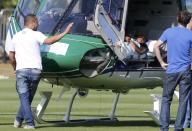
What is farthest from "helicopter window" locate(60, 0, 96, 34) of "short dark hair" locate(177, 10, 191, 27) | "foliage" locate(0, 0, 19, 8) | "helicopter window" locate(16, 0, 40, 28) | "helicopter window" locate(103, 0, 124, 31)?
"foliage" locate(0, 0, 19, 8)

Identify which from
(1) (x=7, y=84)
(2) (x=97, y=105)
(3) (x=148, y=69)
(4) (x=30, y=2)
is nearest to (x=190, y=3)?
(3) (x=148, y=69)

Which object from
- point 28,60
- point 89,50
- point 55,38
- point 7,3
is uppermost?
point 55,38

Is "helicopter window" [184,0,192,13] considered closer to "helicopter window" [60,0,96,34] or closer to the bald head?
"helicopter window" [60,0,96,34]

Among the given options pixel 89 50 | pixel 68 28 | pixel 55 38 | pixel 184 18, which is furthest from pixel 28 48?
pixel 184 18

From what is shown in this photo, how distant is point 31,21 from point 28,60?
62 centimetres

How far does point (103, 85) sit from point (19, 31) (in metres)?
1.67

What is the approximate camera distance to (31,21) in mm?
15555

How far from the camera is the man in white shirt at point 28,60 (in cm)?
1555

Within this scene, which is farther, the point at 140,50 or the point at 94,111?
the point at 94,111

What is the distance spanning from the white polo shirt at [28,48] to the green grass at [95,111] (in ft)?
3.49

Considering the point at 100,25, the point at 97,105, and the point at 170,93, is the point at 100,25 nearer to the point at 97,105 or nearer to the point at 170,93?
the point at 170,93

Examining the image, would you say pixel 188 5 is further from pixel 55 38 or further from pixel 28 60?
pixel 28 60

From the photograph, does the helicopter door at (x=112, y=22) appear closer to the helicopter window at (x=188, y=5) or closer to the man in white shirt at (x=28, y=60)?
the man in white shirt at (x=28, y=60)

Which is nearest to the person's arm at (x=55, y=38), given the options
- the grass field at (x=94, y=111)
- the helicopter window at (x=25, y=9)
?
the helicopter window at (x=25, y=9)
